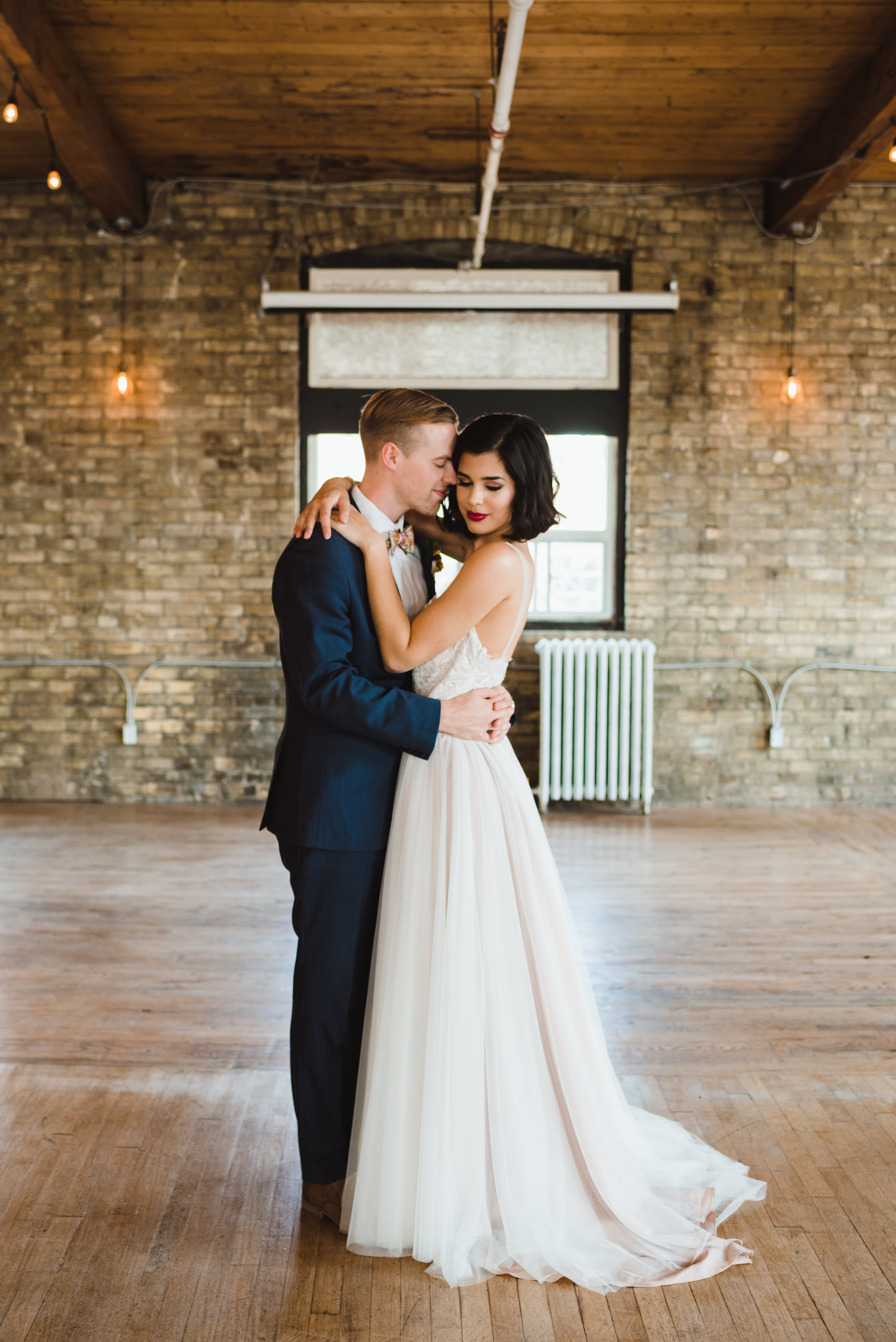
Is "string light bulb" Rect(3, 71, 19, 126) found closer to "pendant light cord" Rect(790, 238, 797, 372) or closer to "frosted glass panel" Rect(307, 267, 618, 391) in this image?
"frosted glass panel" Rect(307, 267, 618, 391)

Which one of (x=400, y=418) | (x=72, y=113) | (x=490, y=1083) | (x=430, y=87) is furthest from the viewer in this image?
(x=430, y=87)

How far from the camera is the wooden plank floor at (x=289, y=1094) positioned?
187cm

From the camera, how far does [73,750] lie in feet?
21.6

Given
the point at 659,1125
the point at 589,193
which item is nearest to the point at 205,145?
the point at 589,193

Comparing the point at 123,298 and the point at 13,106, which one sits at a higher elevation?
the point at 13,106

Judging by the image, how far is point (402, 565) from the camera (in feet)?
7.28

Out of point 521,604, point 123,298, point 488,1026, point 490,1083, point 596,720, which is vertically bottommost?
point 490,1083

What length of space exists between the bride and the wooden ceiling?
3.73 m

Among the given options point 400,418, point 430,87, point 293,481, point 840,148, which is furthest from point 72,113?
point 400,418

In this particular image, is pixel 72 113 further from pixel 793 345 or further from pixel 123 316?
pixel 793 345

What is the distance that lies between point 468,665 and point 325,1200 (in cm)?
118

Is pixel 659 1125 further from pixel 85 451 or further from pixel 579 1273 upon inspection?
pixel 85 451

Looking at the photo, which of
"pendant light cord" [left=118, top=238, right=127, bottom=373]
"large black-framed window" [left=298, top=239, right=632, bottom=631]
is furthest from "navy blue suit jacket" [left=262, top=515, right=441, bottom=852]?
"pendant light cord" [left=118, top=238, right=127, bottom=373]

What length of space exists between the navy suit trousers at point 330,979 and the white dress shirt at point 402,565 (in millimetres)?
546
